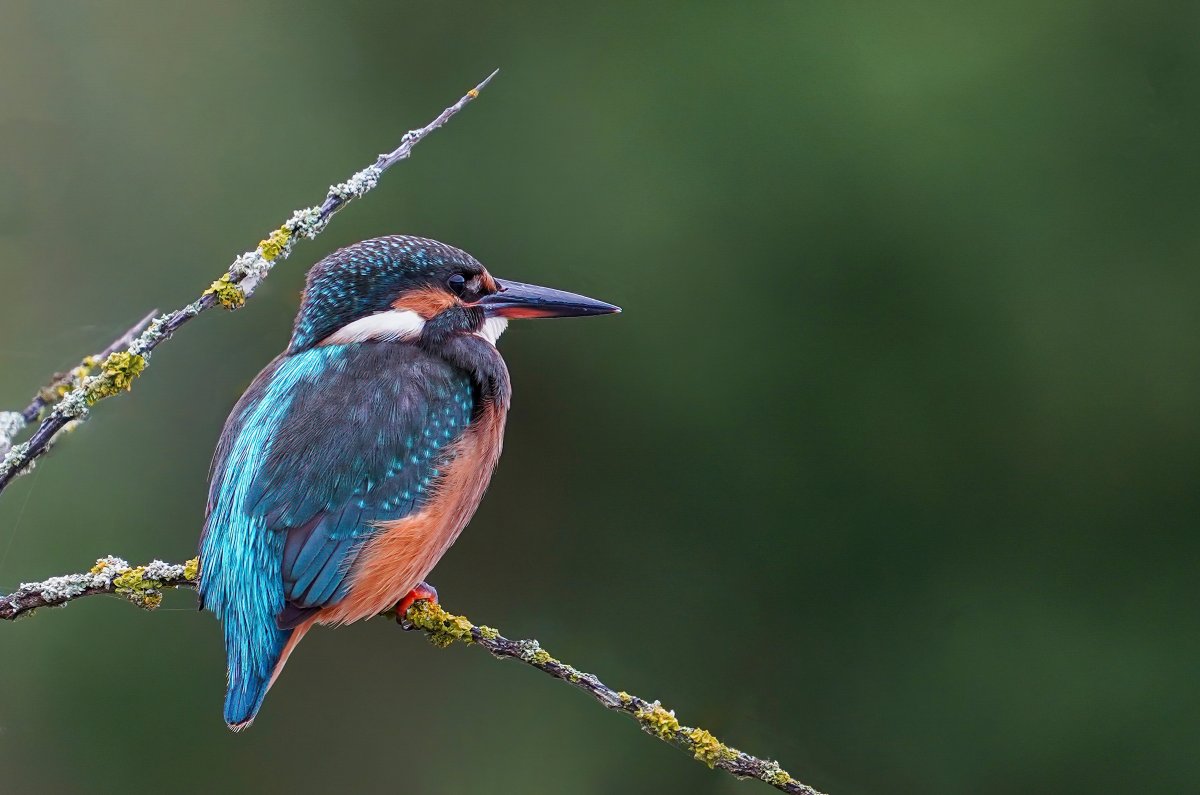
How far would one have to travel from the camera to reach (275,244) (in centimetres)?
143

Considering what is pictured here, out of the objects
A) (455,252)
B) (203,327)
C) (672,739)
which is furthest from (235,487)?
(203,327)

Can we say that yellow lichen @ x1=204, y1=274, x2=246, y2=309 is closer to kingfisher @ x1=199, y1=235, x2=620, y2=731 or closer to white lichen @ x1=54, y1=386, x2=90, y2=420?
white lichen @ x1=54, y1=386, x2=90, y2=420

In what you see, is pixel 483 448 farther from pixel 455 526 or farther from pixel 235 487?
pixel 235 487

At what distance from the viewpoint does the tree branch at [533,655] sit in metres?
1.44

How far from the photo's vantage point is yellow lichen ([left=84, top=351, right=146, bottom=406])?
1292 millimetres

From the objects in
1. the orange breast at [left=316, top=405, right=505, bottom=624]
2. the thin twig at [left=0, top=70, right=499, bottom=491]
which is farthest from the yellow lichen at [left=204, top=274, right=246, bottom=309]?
the orange breast at [left=316, top=405, right=505, bottom=624]

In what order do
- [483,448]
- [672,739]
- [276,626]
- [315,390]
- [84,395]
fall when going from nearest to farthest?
1. [84,395]
2. [672,739]
3. [276,626]
4. [315,390]
5. [483,448]

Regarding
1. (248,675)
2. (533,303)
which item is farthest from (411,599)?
(533,303)

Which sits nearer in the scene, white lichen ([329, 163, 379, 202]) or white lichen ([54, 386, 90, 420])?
white lichen ([54, 386, 90, 420])

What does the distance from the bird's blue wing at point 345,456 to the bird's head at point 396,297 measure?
0.18 ft

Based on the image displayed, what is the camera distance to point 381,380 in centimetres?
201

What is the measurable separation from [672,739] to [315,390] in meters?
0.79

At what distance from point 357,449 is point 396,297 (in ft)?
1.06

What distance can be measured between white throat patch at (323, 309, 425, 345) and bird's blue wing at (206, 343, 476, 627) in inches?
1.3
